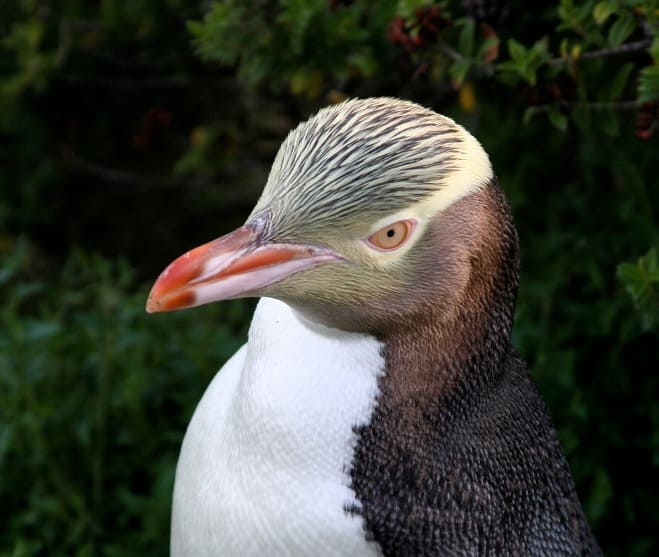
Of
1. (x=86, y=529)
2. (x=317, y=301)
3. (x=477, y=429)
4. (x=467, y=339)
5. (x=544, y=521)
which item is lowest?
(x=86, y=529)

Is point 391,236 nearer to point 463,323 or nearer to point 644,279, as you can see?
point 463,323

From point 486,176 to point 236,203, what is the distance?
2712mm

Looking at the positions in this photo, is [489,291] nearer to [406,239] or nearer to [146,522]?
[406,239]

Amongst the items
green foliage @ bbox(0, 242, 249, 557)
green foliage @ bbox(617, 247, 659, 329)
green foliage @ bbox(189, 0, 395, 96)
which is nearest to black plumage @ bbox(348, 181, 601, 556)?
green foliage @ bbox(617, 247, 659, 329)

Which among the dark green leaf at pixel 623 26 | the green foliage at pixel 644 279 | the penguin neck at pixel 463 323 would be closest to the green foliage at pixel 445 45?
the dark green leaf at pixel 623 26

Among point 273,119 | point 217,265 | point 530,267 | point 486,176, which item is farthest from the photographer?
point 273,119

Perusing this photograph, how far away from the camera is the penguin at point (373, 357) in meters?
1.63

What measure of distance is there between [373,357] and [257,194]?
8.49 ft

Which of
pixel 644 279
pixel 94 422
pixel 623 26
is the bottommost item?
pixel 94 422

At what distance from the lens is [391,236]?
163cm

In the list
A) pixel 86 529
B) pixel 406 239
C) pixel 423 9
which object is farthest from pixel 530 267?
pixel 406 239

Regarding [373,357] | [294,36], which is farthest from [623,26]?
[373,357]

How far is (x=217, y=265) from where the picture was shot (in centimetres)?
159

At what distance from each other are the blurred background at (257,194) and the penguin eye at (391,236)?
66 cm
